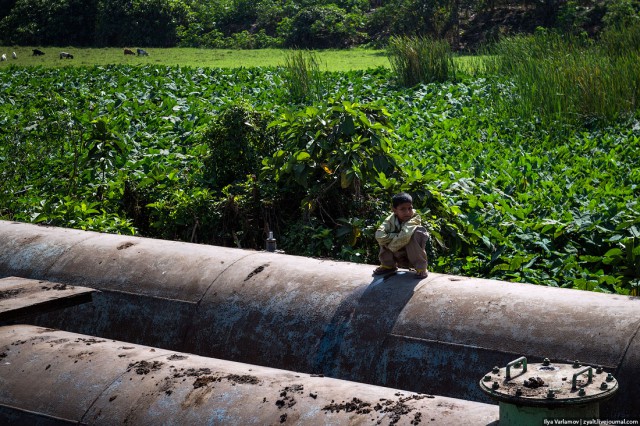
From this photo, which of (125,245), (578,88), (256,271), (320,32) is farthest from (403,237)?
(320,32)

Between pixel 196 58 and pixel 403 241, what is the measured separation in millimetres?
21514

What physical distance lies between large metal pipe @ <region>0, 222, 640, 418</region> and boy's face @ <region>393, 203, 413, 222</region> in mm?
358

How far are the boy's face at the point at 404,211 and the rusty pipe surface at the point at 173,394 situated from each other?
1602mm

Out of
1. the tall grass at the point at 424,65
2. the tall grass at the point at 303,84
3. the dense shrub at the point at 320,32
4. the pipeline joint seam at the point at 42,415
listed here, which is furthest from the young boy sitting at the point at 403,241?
the dense shrub at the point at 320,32

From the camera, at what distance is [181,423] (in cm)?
392

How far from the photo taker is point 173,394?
13.4ft

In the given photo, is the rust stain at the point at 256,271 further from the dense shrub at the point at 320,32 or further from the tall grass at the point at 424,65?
the dense shrub at the point at 320,32

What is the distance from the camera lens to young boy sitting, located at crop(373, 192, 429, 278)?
5.47 m

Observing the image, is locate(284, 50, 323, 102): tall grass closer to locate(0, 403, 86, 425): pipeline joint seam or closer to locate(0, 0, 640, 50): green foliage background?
locate(0, 0, 640, 50): green foliage background

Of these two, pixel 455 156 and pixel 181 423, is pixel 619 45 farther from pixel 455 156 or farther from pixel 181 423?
pixel 181 423

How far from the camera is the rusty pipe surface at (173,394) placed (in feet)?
12.2

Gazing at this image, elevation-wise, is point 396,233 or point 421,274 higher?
point 396,233

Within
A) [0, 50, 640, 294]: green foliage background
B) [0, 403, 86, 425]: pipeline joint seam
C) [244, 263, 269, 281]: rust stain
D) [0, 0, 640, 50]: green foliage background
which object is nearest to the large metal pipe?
[244, 263, 269, 281]: rust stain

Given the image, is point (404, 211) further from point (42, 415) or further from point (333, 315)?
point (42, 415)
